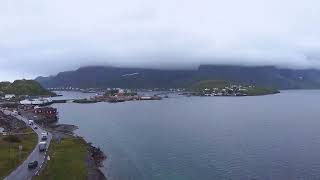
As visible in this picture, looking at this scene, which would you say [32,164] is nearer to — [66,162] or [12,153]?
[66,162]

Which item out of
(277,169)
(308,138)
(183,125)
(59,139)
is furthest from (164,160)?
(183,125)

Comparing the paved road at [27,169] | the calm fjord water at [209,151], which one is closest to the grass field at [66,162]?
the paved road at [27,169]

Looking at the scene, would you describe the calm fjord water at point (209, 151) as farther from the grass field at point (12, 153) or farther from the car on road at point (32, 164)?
the grass field at point (12, 153)

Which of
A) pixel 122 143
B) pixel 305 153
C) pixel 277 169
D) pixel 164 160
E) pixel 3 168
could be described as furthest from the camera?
pixel 122 143

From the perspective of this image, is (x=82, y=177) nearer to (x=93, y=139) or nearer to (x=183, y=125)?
(x=93, y=139)

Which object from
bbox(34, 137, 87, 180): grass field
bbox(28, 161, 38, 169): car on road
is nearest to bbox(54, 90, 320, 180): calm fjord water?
bbox(34, 137, 87, 180): grass field
